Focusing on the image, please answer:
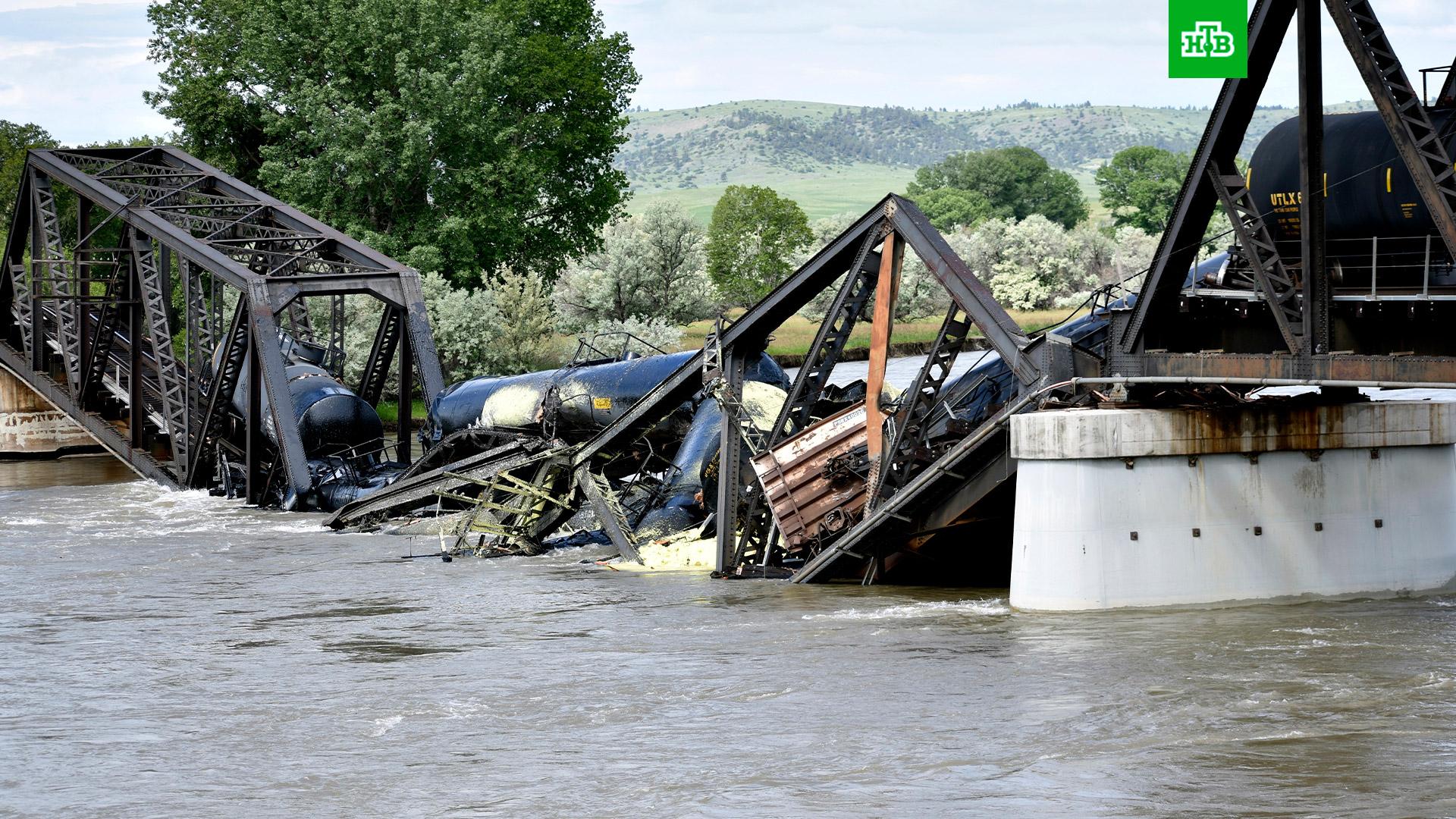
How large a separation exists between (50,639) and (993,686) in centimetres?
1259

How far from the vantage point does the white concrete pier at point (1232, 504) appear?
2002cm

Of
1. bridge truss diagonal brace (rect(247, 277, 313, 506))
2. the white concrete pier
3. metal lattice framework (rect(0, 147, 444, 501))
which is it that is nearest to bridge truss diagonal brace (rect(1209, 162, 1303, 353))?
the white concrete pier

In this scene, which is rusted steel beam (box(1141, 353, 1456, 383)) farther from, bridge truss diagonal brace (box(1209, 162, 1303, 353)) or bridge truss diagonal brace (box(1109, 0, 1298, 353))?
bridge truss diagonal brace (box(1109, 0, 1298, 353))

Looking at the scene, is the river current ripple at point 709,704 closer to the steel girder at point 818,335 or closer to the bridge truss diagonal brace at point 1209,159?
the steel girder at point 818,335

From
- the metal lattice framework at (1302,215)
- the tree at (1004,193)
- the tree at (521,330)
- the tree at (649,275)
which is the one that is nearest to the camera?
the metal lattice framework at (1302,215)

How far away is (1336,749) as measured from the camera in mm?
14500

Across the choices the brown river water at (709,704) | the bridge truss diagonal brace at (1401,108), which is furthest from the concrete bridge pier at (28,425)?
the bridge truss diagonal brace at (1401,108)

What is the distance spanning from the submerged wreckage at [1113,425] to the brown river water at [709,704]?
77 centimetres

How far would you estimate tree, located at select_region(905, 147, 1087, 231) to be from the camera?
526ft

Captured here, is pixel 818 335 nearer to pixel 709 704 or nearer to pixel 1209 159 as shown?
pixel 1209 159

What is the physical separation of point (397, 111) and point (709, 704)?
5001 centimetres

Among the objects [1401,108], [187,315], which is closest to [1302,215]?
[1401,108]

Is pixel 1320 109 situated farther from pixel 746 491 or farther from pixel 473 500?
pixel 473 500

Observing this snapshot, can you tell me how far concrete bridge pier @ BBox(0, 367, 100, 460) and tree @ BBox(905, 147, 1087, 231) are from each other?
111010mm
